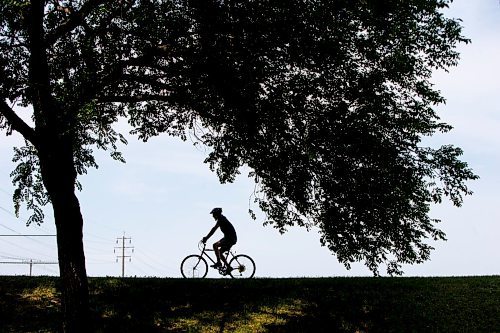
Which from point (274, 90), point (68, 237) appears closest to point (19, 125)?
point (68, 237)

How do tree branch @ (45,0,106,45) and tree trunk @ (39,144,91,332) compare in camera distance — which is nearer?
tree trunk @ (39,144,91,332)

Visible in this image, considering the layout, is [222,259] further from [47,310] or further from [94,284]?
[47,310]

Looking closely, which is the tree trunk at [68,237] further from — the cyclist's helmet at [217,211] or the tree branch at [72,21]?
the cyclist's helmet at [217,211]

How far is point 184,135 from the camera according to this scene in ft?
60.7

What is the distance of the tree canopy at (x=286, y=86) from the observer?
13.0 m

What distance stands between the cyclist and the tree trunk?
16.9 ft

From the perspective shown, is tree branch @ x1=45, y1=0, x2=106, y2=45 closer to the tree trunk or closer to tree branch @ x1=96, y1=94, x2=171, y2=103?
tree branch @ x1=96, y1=94, x2=171, y2=103

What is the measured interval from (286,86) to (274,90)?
0.33 metres

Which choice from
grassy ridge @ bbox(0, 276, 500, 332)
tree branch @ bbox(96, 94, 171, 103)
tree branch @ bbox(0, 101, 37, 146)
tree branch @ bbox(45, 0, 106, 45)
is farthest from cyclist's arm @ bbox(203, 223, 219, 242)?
tree branch @ bbox(45, 0, 106, 45)

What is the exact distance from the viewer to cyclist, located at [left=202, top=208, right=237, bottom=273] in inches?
728

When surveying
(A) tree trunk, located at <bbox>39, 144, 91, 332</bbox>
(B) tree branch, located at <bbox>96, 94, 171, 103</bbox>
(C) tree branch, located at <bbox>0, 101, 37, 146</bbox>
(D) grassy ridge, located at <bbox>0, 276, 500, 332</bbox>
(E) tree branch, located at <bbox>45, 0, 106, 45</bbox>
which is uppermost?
(E) tree branch, located at <bbox>45, 0, 106, 45</bbox>

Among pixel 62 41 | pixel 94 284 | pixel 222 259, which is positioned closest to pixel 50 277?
pixel 94 284

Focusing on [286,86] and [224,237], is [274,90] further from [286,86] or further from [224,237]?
[224,237]

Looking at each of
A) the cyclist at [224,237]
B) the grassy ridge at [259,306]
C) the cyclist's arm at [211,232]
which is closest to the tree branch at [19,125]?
the grassy ridge at [259,306]
